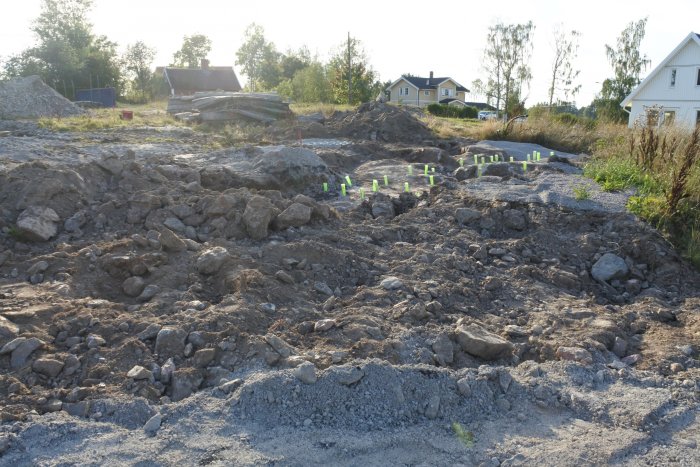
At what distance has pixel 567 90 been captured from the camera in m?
34.7

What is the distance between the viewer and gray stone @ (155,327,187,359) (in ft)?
11.3

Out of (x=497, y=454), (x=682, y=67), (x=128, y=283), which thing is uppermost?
(x=682, y=67)

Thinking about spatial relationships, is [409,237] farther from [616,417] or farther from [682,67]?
[682,67]

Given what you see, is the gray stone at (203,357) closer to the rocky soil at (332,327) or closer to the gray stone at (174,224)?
the rocky soil at (332,327)

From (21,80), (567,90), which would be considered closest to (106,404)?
(21,80)

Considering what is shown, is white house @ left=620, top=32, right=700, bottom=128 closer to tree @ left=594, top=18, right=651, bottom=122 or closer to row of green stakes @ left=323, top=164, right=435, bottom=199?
tree @ left=594, top=18, right=651, bottom=122

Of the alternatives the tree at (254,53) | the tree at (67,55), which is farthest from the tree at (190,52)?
the tree at (67,55)

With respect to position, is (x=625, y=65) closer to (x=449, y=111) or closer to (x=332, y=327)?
(x=449, y=111)

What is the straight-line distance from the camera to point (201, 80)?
4497cm

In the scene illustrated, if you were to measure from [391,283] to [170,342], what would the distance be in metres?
1.82

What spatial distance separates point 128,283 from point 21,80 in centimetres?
2216

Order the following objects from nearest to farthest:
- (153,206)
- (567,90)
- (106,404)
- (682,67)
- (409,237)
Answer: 1. (106,404)
2. (153,206)
3. (409,237)
4. (682,67)
5. (567,90)

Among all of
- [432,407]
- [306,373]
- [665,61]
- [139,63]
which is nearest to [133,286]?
[306,373]

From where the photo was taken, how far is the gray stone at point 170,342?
11.3ft
